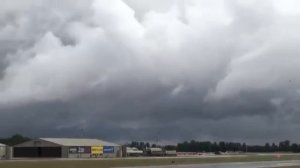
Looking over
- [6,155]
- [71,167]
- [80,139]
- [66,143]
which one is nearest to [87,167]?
[71,167]

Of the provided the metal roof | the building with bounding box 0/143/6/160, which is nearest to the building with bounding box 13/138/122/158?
the metal roof

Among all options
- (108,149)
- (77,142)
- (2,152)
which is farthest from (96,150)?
(2,152)

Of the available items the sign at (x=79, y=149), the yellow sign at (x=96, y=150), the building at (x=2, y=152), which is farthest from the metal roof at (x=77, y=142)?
the building at (x=2, y=152)

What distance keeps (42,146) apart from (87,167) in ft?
276

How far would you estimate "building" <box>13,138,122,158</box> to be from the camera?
172 meters

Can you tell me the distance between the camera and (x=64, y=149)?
6722 inches

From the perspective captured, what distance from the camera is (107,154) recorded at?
182 meters

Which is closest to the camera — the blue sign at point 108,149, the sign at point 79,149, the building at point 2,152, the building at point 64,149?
the building at point 2,152

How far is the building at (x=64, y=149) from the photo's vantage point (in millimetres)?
171875

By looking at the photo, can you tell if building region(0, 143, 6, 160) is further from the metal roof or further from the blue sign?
the blue sign

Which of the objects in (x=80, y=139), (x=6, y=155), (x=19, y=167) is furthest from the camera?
(x=80, y=139)

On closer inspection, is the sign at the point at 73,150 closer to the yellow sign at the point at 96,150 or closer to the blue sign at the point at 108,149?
the yellow sign at the point at 96,150

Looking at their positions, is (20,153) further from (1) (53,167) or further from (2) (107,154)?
(1) (53,167)

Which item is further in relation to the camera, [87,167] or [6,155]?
[6,155]
